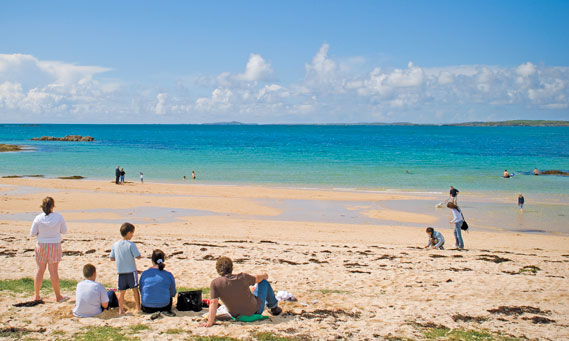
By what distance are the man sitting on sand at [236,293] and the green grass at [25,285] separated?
387 cm

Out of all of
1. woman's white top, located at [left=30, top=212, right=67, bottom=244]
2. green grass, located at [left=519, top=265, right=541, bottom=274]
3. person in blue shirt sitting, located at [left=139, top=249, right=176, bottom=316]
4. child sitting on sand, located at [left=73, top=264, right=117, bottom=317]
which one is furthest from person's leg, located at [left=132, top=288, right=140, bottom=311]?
green grass, located at [left=519, top=265, right=541, bottom=274]

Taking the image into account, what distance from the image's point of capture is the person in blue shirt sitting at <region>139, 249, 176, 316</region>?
7.85 metres

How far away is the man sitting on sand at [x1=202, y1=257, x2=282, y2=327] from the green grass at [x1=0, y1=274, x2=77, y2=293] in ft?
12.7

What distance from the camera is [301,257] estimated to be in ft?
43.4

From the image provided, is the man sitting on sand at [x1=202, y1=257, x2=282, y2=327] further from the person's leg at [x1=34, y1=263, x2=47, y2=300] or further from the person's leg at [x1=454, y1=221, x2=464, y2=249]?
the person's leg at [x1=454, y1=221, x2=464, y2=249]

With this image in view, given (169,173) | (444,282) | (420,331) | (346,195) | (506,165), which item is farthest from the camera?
(506,165)

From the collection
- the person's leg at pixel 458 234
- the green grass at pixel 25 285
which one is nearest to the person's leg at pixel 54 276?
the green grass at pixel 25 285

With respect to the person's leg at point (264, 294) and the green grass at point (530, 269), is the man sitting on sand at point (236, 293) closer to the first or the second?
the person's leg at point (264, 294)

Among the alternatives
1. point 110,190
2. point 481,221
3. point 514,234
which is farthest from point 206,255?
point 110,190

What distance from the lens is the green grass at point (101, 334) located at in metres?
6.72

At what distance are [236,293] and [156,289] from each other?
1.50 m

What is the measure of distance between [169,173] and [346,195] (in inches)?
846

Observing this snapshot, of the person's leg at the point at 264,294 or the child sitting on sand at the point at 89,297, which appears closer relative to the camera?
the child sitting on sand at the point at 89,297

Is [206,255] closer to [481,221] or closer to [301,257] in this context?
[301,257]
